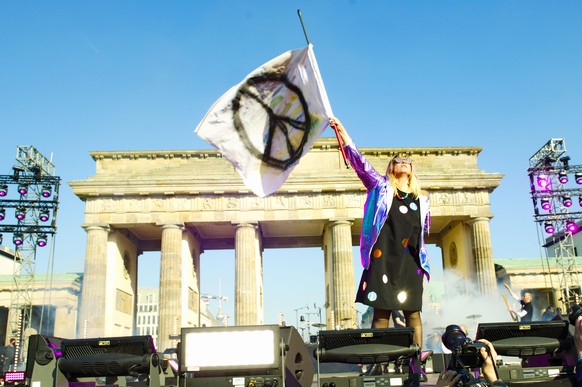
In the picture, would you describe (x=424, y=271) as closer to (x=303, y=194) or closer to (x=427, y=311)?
(x=303, y=194)

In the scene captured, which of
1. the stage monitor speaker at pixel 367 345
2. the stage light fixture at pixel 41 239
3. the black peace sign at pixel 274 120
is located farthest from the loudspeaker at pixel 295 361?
the stage light fixture at pixel 41 239

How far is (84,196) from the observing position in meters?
41.5

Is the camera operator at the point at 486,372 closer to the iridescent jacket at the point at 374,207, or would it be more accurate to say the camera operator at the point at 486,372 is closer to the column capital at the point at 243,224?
the iridescent jacket at the point at 374,207

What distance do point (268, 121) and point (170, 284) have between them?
34.7 m

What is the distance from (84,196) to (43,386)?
38.0 meters

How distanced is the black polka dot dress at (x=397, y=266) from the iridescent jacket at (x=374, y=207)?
60 millimetres

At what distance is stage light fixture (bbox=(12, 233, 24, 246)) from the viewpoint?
113 feet

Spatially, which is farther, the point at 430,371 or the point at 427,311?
the point at 427,311

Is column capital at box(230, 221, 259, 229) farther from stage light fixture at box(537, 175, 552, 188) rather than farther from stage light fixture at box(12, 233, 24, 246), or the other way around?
stage light fixture at box(537, 175, 552, 188)

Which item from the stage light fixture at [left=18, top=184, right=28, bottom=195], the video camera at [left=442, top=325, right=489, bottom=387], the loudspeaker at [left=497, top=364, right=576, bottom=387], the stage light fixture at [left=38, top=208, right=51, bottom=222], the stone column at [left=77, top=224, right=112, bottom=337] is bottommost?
the loudspeaker at [left=497, top=364, right=576, bottom=387]

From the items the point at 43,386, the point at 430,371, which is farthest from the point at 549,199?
the point at 43,386

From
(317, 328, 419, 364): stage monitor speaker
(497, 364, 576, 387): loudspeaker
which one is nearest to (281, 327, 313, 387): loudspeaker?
(317, 328, 419, 364): stage monitor speaker

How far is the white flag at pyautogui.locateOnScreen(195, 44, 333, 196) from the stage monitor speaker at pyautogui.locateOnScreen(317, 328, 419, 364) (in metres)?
1.98

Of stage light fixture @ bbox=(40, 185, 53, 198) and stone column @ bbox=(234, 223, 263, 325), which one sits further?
stone column @ bbox=(234, 223, 263, 325)
